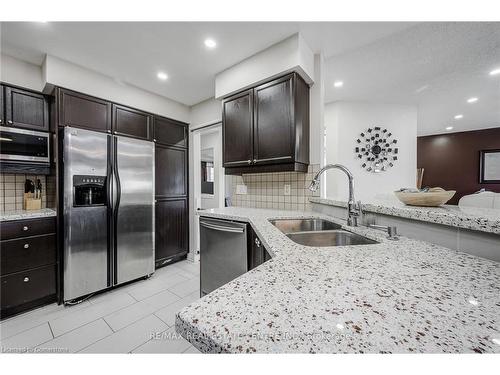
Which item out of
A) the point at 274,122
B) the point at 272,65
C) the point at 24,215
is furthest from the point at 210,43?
the point at 24,215

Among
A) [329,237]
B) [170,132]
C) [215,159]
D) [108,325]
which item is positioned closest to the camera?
[329,237]

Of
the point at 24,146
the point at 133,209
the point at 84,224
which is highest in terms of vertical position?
the point at 24,146

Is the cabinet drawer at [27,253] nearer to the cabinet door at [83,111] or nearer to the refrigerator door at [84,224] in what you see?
the refrigerator door at [84,224]

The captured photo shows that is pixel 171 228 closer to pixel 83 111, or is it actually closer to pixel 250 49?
pixel 83 111

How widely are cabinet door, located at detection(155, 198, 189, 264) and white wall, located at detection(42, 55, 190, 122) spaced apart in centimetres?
129

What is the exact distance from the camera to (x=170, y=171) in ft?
A: 9.53

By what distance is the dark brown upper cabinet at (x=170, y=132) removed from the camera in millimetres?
2736

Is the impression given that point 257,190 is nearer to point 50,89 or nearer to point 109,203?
point 109,203

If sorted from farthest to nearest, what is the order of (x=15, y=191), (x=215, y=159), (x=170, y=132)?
(x=215, y=159), (x=170, y=132), (x=15, y=191)

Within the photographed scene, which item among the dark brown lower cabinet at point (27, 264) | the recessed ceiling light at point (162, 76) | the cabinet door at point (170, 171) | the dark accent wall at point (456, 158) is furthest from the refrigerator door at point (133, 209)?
the dark accent wall at point (456, 158)

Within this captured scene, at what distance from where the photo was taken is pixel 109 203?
85.4 inches

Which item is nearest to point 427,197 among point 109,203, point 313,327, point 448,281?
point 448,281

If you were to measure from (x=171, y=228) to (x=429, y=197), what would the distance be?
2.84 metres
